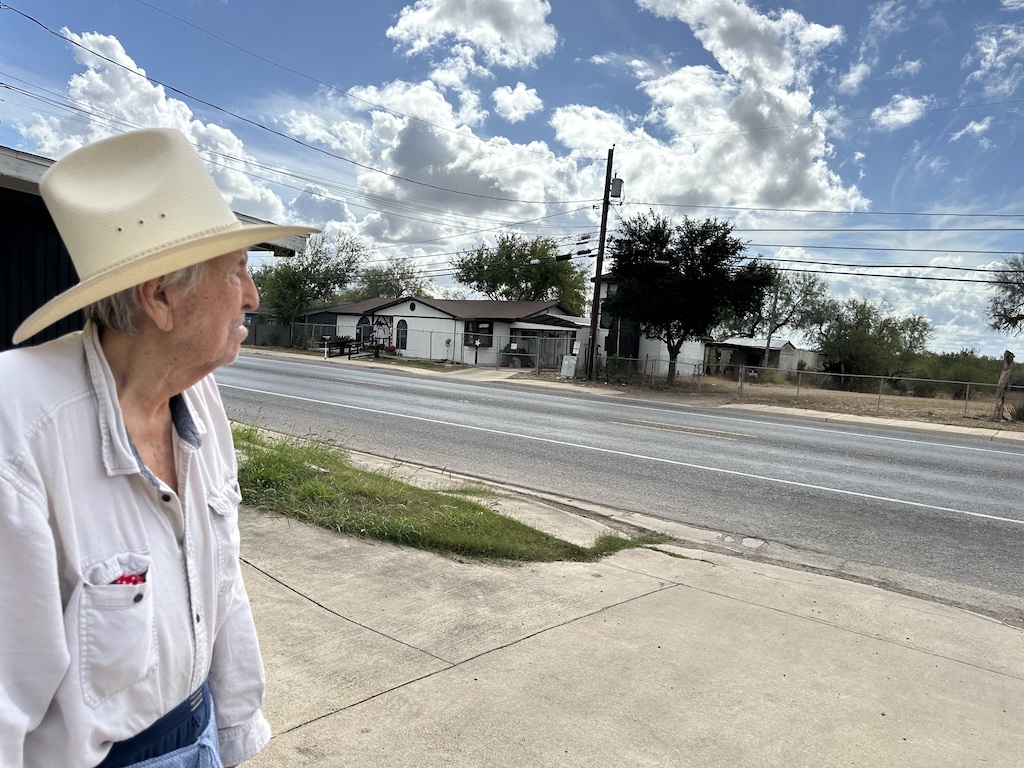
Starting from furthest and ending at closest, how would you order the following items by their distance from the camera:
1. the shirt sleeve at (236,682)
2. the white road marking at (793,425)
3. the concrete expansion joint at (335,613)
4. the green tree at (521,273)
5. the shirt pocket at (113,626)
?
the green tree at (521,273) → the white road marking at (793,425) → the concrete expansion joint at (335,613) → the shirt sleeve at (236,682) → the shirt pocket at (113,626)

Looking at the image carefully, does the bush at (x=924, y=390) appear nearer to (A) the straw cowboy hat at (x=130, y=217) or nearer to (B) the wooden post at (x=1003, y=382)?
(B) the wooden post at (x=1003, y=382)

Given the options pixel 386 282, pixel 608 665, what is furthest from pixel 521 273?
pixel 608 665

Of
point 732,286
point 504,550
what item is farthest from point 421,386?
point 504,550

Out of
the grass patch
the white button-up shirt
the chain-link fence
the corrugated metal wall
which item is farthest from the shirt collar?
the chain-link fence

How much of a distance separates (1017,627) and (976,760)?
2471 mm

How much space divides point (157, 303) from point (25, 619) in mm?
588

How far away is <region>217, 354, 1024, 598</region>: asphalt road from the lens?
7.36 metres

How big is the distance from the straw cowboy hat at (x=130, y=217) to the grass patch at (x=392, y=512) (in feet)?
13.8

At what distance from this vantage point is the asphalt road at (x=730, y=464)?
24.1ft

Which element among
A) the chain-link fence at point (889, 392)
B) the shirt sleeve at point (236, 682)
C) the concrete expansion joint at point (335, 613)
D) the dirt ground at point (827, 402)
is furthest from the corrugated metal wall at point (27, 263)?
the chain-link fence at point (889, 392)

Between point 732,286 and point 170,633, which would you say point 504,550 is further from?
point 732,286

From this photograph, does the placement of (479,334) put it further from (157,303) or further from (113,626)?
(113,626)

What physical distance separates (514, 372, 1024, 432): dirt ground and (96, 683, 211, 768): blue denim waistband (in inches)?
883

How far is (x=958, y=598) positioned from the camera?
5660 mm
